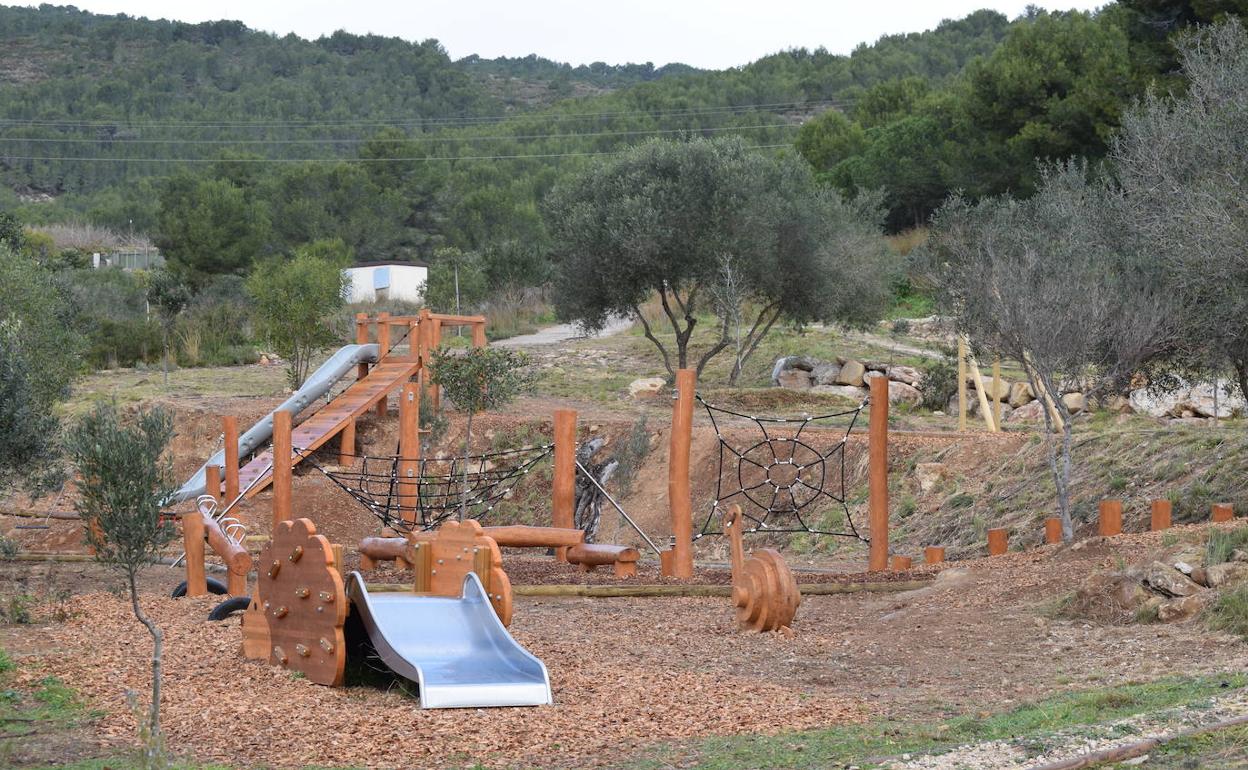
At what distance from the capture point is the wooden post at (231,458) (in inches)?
712

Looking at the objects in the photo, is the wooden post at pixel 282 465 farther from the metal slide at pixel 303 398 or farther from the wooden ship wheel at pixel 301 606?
the wooden ship wheel at pixel 301 606

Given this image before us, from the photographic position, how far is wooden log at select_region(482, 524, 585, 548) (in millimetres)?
14305

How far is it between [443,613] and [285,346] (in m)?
18.7

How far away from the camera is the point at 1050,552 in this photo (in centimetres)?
1253

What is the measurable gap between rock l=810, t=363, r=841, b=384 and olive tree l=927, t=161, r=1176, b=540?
34.8ft

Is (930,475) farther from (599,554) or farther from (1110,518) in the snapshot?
(599,554)

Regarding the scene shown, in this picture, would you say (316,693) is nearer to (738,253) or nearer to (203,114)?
(738,253)

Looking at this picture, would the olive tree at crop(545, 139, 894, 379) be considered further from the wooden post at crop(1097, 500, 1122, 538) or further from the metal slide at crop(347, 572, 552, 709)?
the metal slide at crop(347, 572, 552, 709)

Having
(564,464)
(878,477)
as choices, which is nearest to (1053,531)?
(878,477)

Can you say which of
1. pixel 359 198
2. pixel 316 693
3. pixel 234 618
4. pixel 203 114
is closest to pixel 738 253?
pixel 234 618

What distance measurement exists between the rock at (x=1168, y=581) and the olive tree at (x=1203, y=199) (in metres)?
3.29

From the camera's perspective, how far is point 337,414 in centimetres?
2239

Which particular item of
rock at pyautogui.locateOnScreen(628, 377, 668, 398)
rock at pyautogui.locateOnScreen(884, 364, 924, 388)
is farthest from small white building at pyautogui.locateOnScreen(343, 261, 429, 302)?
rock at pyautogui.locateOnScreen(884, 364, 924, 388)

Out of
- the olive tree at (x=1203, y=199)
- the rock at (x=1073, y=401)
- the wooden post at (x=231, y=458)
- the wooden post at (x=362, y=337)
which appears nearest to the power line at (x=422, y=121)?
the wooden post at (x=362, y=337)
